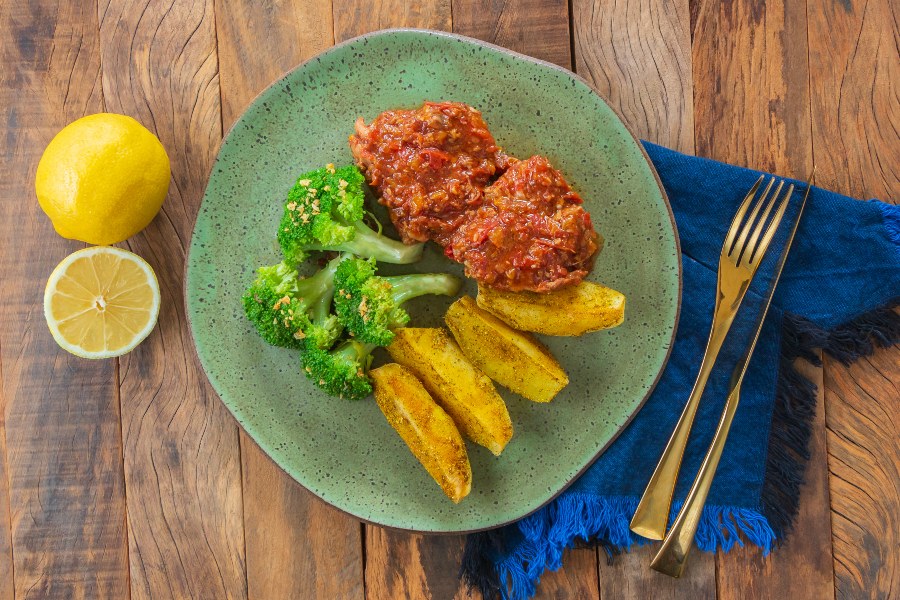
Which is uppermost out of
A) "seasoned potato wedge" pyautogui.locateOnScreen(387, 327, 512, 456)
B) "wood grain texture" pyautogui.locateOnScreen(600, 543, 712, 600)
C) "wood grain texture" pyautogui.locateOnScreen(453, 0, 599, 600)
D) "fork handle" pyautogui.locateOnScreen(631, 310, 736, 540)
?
"wood grain texture" pyautogui.locateOnScreen(453, 0, 599, 600)

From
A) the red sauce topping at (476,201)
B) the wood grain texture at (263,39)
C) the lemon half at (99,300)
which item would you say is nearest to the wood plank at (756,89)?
the red sauce topping at (476,201)

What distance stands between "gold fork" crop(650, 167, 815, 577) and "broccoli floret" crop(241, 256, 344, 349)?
4.99ft

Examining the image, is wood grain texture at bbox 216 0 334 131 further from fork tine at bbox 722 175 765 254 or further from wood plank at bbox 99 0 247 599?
fork tine at bbox 722 175 765 254

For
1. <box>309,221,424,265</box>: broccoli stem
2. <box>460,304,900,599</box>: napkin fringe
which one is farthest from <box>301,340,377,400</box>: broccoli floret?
<box>460,304,900,599</box>: napkin fringe

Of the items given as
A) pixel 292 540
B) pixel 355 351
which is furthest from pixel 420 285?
pixel 292 540

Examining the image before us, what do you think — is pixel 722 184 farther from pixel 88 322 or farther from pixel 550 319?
pixel 88 322

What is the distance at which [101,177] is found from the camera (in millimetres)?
2500

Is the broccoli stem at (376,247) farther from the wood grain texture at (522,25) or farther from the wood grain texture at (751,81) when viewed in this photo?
the wood grain texture at (751,81)

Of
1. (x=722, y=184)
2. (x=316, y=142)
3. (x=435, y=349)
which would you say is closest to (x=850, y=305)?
(x=722, y=184)

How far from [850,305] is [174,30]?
2939 mm

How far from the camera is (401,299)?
2.64 m

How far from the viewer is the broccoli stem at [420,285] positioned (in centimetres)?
264

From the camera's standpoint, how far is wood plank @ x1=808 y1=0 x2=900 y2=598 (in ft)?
9.41

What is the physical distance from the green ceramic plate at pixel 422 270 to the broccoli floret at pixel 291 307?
20cm
